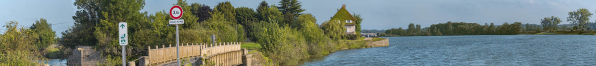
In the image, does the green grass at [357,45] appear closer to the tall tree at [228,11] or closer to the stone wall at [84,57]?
the tall tree at [228,11]

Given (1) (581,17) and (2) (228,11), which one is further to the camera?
(1) (581,17)

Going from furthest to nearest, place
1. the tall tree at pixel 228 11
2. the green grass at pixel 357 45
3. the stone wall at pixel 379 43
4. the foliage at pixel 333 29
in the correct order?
1. the stone wall at pixel 379 43
2. the tall tree at pixel 228 11
3. the green grass at pixel 357 45
4. the foliage at pixel 333 29

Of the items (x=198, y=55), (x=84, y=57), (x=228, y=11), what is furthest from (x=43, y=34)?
(x=198, y=55)

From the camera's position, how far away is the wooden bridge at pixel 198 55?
1905 centimetres

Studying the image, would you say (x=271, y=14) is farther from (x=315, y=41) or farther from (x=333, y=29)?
(x=315, y=41)

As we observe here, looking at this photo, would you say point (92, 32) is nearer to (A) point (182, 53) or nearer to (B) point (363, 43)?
(A) point (182, 53)

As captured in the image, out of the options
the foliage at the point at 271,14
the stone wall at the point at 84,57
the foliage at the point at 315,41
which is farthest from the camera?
the foliage at the point at 271,14

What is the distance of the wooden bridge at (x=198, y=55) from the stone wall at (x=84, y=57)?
20287mm

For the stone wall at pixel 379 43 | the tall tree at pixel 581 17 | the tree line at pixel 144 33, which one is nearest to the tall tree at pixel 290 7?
the stone wall at pixel 379 43

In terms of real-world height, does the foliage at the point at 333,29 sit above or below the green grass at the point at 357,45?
above

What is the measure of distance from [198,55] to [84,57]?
21.7 metres

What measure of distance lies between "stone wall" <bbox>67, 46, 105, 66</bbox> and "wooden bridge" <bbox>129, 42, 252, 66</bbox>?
20.3m

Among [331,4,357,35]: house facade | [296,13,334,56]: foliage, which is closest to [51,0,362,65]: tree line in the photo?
[296,13,334,56]: foliage

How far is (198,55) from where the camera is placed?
2362 centimetres
